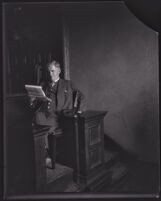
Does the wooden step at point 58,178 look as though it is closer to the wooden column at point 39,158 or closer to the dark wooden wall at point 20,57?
the wooden column at point 39,158

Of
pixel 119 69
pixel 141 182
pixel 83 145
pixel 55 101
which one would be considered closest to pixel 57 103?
pixel 55 101

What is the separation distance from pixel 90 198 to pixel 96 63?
A: 1.03 metres

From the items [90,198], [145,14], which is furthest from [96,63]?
[90,198]

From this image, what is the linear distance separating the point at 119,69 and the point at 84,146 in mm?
646

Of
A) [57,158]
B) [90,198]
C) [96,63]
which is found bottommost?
[90,198]

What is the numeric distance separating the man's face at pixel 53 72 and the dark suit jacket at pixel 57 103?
0.15ft

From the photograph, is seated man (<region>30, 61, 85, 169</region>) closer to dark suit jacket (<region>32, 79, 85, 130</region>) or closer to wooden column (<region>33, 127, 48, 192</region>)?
dark suit jacket (<region>32, 79, 85, 130</region>)

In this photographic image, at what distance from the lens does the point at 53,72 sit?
214 cm

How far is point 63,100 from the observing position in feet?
7.13

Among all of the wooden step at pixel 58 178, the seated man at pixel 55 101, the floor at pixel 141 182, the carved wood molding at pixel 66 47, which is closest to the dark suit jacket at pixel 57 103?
the seated man at pixel 55 101

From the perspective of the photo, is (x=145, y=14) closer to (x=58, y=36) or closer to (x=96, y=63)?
(x=96, y=63)

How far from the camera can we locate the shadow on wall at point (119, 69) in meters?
2.11

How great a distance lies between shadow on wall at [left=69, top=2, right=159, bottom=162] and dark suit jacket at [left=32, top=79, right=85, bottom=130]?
70 millimetres

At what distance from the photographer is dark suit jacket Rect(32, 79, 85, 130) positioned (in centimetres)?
213
